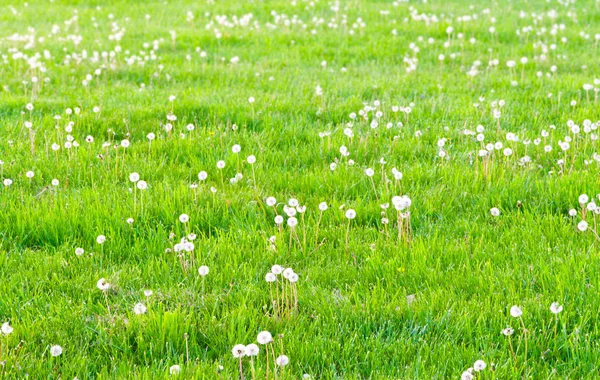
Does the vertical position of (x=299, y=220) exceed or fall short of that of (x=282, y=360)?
it falls short

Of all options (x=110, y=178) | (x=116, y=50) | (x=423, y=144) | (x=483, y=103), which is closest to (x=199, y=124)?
(x=110, y=178)

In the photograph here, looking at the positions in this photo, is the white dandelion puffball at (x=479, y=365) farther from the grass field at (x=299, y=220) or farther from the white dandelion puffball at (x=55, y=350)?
the white dandelion puffball at (x=55, y=350)

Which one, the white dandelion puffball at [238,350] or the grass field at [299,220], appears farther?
the grass field at [299,220]

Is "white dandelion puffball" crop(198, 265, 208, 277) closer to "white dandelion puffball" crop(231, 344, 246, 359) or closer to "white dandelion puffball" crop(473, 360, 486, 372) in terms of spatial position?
"white dandelion puffball" crop(231, 344, 246, 359)

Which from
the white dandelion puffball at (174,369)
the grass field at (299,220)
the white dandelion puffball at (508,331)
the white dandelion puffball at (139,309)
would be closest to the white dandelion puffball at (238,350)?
the grass field at (299,220)

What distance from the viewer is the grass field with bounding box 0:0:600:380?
Result: 3396 millimetres

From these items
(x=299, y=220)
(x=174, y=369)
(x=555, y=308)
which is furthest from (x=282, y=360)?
(x=299, y=220)

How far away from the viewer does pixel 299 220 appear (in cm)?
479

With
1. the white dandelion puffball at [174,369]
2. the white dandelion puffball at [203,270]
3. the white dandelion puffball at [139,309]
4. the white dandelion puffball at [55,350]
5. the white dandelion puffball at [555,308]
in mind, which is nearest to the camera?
the white dandelion puffball at [174,369]

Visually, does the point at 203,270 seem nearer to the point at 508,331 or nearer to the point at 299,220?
the point at 299,220

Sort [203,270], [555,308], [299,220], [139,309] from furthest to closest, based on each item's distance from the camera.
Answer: [299,220], [203,270], [139,309], [555,308]

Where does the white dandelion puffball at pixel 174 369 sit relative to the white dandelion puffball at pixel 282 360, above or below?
below

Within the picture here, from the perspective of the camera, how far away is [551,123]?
6.85 metres

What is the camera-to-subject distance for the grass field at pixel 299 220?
340cm
